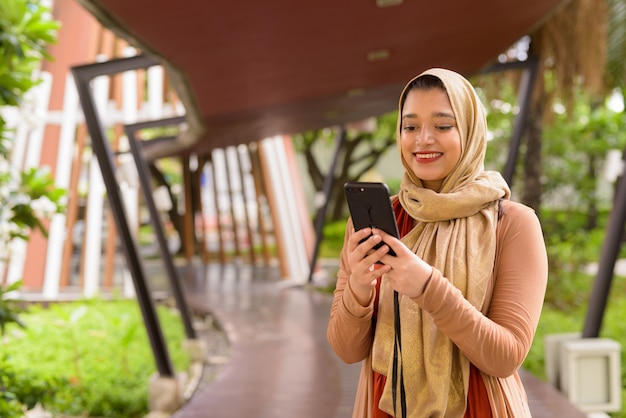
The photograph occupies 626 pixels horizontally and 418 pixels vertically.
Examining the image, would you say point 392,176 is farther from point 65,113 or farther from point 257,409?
point 257,409

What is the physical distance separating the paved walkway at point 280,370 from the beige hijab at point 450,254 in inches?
153

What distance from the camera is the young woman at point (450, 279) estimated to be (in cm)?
169

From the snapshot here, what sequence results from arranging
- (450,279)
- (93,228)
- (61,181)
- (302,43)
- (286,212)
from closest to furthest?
(450,279)
(302,43)
(61,181)
(93,228)
(286,212)

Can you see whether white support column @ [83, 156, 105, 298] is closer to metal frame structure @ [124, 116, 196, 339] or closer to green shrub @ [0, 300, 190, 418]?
green shrub @ [0, 300, 190, 418]

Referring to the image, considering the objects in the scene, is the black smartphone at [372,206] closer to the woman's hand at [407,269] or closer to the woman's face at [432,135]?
the woman's hand at [407,269]

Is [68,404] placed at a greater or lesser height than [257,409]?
greater

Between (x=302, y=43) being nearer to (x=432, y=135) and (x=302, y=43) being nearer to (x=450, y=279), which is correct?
(x=432, y=135)

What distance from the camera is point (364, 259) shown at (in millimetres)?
1684

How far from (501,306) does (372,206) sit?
393 mm

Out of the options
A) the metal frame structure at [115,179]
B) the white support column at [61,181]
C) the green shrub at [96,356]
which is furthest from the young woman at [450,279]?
the white support column at [61,181]

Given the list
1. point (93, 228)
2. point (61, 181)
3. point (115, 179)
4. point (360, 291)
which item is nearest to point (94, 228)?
point (93, 228)

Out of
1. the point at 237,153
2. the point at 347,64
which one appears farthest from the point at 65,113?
the point at 347,64

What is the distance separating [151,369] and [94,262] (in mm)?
5566

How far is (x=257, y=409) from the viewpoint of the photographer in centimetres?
580
